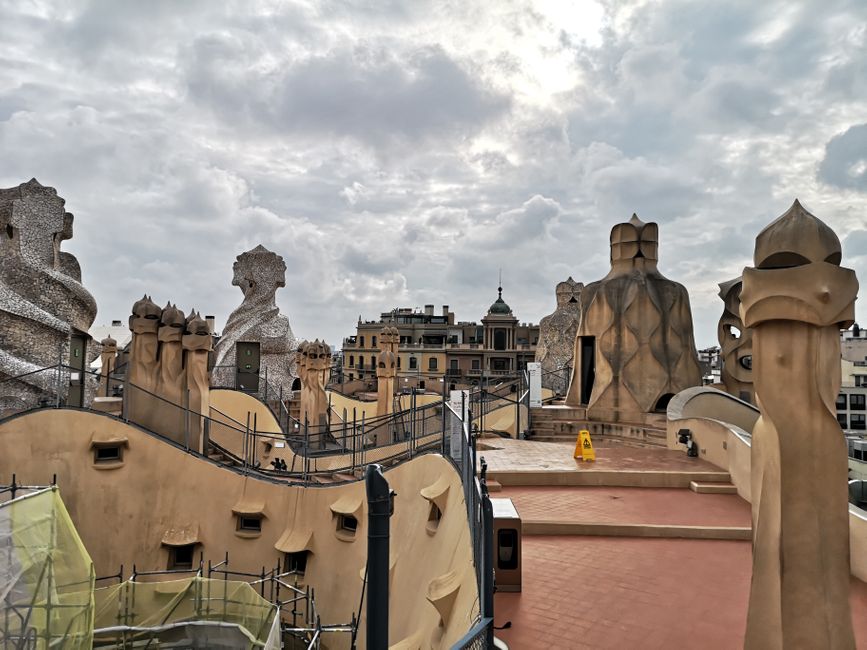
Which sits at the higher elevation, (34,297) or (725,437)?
(34,297)

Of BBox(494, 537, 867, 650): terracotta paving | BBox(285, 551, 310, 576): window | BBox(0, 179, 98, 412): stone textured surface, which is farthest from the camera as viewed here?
BBox(0, 179, 98, 412): stone textured surface

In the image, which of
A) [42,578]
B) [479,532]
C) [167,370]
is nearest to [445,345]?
[167,370]

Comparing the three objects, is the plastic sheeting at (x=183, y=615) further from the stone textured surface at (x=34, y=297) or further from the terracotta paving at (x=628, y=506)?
the stone textured surface at (x=34, y=297)

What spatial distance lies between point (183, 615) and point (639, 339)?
14684 mm

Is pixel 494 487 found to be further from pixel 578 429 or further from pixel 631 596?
pixel 578 429

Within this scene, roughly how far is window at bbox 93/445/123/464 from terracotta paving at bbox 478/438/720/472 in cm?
801

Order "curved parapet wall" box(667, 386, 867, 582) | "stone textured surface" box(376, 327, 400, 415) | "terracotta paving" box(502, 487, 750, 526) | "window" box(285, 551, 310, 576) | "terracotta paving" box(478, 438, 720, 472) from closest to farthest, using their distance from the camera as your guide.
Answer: "curved parapet wall" box(667, 386, 867, 582)
"terracotta paving" box(502, 487, 750, 526)
"terracotta paving" box(478, 438, 720, 472)
"window" box(285, 551, 310, 576)
"stone textured surface" box(376, 327, 400, 415)

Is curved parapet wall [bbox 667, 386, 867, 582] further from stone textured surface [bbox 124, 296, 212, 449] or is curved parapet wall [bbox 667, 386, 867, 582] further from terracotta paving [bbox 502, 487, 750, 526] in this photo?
stone textured surface [bbox 124, 296, 212, 449]

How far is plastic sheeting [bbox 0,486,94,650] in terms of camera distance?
307 inches

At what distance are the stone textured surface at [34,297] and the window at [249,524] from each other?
7572 millimetres

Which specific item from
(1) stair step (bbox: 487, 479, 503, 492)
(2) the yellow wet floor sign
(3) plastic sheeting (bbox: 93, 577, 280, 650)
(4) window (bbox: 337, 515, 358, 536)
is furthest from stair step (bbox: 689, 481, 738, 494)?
(3) plastic sheeting (bbox: 93, 577, 280, 650)

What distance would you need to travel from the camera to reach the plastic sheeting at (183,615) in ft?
33.9

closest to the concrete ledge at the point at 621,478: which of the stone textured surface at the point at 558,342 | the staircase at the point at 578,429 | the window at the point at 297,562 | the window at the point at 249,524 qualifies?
the window at the point at 297,562

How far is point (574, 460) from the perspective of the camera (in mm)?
12188
